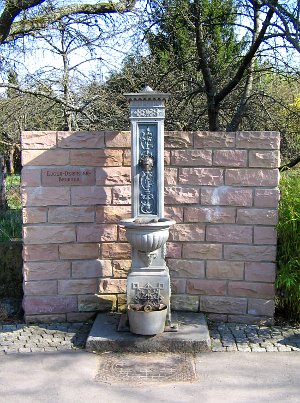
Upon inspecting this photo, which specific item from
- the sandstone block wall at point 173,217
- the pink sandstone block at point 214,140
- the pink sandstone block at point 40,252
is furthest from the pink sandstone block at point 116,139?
the pink sandstone block at point 40,252

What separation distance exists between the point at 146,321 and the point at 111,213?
45.8 inches

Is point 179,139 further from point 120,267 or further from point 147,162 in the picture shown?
point 120,267

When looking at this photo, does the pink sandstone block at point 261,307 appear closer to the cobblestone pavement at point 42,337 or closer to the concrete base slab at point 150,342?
the concrete base slab at point 150,342

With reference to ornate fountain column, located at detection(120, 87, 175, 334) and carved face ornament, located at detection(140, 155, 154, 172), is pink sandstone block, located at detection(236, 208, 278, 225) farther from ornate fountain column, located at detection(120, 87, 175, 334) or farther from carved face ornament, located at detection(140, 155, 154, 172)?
carved face ornament, located at detection(140, 155, 154, 172)

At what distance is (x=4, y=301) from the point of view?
5496 millimetres

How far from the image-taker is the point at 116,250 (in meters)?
4.99

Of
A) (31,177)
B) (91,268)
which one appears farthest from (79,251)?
(31,177)

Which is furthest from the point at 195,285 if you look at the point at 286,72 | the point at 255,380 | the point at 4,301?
the point at 286,72

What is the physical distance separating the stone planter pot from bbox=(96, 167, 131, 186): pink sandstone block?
1.28 metres

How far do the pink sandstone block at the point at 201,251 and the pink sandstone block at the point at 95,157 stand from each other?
1094 millimetres

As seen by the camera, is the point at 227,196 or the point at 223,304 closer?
the point at 227,196

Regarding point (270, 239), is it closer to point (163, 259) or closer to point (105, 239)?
point (163, 259)

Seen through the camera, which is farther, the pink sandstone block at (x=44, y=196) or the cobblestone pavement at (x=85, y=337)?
the pink sandstone block at (x=44, y=196)

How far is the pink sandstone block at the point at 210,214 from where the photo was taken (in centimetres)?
485
